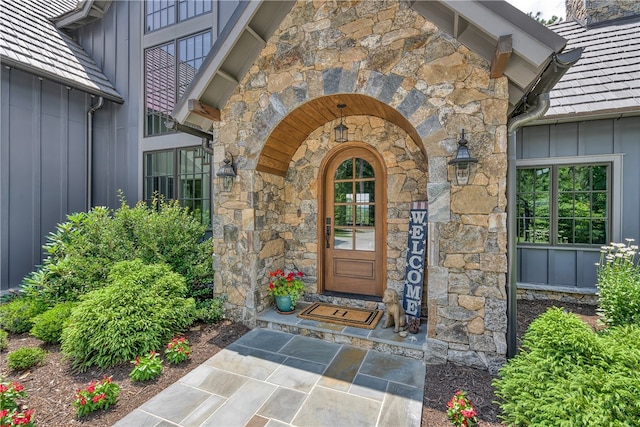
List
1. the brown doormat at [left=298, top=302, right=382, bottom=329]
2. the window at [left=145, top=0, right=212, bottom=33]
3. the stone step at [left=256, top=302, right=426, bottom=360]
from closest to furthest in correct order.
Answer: the stone step at [left=256, top=302, right=426, bottom=360], the brown doormat at [left=298, top=302, right=382, bottom=329], the window at [left=145, top=0, right=212, bottom=33]

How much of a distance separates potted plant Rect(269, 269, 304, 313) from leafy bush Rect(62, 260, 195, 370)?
116cm

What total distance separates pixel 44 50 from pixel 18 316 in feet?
17.3

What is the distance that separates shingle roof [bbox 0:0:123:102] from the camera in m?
5.26

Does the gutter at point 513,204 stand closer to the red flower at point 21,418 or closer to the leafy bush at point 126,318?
the leafy bush at point 126,318

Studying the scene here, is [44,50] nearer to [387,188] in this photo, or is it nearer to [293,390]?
[387,188]

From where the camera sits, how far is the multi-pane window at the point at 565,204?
4.71 m

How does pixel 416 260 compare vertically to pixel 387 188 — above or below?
below

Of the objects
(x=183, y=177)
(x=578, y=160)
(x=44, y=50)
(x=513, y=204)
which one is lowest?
(x=513, y=204)

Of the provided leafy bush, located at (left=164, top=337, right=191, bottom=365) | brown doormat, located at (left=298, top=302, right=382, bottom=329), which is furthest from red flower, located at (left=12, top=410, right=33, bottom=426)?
brown doormat, located at (left=298, top=302, right=382, bottom=329)

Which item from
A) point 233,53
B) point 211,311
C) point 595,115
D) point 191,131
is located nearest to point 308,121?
point 233,53

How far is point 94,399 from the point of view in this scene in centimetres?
246

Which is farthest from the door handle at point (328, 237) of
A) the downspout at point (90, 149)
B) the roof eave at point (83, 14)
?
the roof eave at point (83, 14)

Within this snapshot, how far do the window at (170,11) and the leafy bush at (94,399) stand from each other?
266 inches

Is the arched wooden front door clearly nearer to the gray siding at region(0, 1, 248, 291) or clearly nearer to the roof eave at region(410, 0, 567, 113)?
the roof eave at region(410, 0, 567, 113)
